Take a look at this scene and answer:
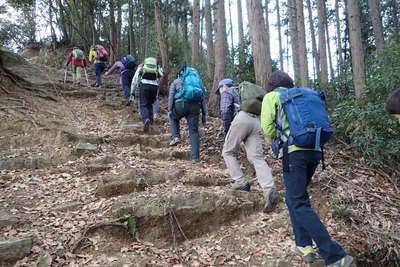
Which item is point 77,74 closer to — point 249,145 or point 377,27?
point 249,145

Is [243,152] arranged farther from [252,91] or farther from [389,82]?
[389,82]

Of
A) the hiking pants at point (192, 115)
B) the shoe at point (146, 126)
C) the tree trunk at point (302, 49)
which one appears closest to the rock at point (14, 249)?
the hiking pants at point (192, 115)

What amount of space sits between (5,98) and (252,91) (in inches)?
303

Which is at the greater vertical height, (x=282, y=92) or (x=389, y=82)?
(x=389, y=82)

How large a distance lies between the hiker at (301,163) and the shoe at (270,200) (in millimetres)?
1020

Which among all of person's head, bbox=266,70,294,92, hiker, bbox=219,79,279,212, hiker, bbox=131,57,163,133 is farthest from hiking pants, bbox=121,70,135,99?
person's head, bbox=266,70,294,92

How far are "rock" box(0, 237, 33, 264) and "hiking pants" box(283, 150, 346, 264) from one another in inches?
123

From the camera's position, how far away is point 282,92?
3602 mm

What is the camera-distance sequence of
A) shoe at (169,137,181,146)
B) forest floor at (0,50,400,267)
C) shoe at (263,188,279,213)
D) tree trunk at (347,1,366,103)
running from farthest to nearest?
tree trunk at (347,1,366,103), shoe at (169,137,181,146), shoe at (263,188,279,213), forest floor at (0,50,400,267)

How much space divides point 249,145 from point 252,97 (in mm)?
774

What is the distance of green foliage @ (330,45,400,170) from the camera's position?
5.84 meters

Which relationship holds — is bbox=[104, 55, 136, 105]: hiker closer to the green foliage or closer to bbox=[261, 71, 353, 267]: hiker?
the green foliage

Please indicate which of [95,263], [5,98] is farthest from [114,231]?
[5,98]

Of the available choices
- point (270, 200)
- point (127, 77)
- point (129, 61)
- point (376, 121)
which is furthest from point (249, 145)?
point (127, 77)
